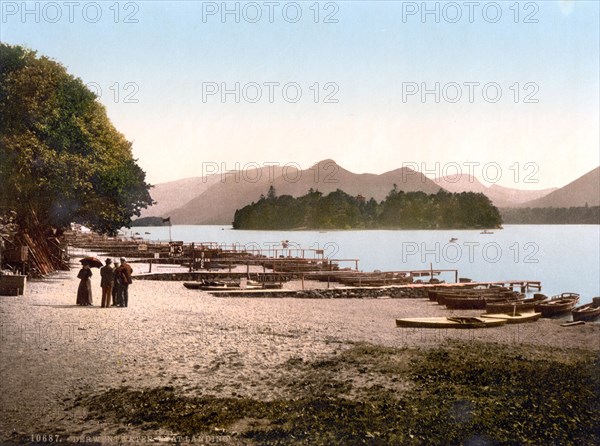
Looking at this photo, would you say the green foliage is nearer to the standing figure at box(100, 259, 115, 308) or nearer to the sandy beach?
the sandy beach

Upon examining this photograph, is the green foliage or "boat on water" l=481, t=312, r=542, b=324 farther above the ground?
the green foliage

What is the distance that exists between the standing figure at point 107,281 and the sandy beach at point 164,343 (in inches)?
22.5

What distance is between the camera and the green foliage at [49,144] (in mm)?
32531

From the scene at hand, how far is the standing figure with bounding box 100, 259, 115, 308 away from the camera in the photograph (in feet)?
79.3

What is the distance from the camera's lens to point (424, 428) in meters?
12.0

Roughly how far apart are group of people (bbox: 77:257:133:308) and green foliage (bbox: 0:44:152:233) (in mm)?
10904

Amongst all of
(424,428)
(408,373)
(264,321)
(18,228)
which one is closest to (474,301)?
(264,321)

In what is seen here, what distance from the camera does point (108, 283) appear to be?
2442cm

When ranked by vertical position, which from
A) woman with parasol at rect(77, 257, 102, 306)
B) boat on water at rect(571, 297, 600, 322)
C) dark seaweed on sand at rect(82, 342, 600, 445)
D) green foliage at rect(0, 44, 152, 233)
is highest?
green foliage at rect(0, 44, 152, 233)

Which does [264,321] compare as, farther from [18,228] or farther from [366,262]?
[366,262]

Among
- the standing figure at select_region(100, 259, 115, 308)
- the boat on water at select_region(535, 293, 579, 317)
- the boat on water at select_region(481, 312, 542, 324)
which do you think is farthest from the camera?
the boat on water at select_region(535, 293, 579, 317)

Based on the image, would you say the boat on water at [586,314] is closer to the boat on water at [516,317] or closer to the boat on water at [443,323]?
the boat on water at [516,317]

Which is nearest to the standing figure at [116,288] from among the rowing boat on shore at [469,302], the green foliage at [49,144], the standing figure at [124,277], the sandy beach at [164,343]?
the standing figure at [124,277]

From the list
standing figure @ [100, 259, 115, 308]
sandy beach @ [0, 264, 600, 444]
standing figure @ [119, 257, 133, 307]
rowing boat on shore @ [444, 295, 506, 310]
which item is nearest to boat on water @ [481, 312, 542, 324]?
sandy beach @ [0, 264, 600, 444]
